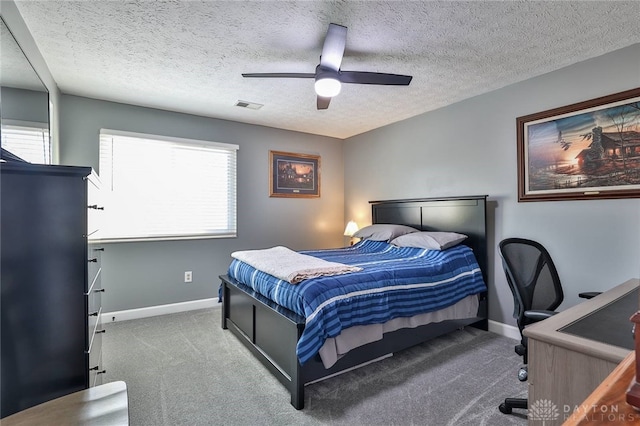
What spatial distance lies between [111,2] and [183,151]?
6.96 feet

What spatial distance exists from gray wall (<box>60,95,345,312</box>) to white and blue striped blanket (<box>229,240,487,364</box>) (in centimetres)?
110

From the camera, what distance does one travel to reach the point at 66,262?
4.28 feet

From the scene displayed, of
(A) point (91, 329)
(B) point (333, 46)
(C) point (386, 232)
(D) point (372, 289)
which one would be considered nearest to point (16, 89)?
(A) point (91, 329)

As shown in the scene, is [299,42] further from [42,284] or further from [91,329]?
[91,329]

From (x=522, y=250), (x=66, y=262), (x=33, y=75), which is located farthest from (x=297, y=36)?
(x=522, y=250)

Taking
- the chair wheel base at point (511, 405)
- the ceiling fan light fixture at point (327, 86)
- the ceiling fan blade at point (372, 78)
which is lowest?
the chair wheel base at point (511, 405)

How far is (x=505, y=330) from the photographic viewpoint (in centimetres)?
303

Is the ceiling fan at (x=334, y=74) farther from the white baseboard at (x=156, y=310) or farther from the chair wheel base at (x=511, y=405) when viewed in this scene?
the white baseboard at (x=156, y=310)

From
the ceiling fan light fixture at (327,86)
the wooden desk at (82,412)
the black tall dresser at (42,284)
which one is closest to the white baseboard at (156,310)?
A: the black tall dresser at (42,284)

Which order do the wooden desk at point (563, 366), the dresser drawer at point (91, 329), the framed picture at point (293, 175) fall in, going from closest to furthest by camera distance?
the wooden desk at point (563, 366), the dresser drawer at point (91, 329), the framed picture at point (293, 175)

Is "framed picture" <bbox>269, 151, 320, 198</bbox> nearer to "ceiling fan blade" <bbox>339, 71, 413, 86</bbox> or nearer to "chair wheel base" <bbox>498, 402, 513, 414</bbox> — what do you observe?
"ceiling fan blade" <bbox>339, 71, 413, 86</bbox>

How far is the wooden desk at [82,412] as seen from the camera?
91 cm

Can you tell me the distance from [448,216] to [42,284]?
3.45 m

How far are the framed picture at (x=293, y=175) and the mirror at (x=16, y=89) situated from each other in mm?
2666
